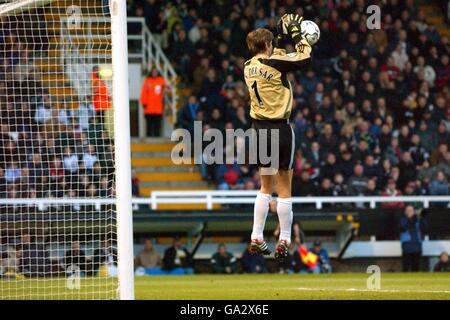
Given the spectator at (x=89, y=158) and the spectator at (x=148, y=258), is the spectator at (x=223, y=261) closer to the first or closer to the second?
the spectator at (x=148, y=258)

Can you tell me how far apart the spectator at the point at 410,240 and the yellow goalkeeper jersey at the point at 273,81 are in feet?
33.4

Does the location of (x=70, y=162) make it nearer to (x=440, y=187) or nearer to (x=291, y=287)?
(x=291, y=287)

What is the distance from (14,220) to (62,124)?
2.46 m

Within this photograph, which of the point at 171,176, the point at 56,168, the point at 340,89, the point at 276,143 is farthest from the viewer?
the point at 340,89

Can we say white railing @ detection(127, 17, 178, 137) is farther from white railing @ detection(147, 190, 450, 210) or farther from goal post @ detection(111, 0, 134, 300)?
goal post @ detection(111, 0, 134, 300)

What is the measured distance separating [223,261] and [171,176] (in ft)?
13.4

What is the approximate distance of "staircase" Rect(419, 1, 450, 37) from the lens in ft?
96.7

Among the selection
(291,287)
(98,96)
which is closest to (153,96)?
(98,96)

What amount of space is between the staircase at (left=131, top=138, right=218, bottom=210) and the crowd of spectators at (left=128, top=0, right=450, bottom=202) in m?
0.89

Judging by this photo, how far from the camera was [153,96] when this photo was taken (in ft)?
84.0

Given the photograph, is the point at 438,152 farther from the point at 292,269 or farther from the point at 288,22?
the point at 288,22

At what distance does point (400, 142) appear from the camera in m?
25.4

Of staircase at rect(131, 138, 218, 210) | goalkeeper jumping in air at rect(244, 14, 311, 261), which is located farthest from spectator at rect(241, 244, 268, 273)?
goalkeeper jumping in air at rect(244, 14, 311, 261)

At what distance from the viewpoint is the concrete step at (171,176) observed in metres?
25.4
